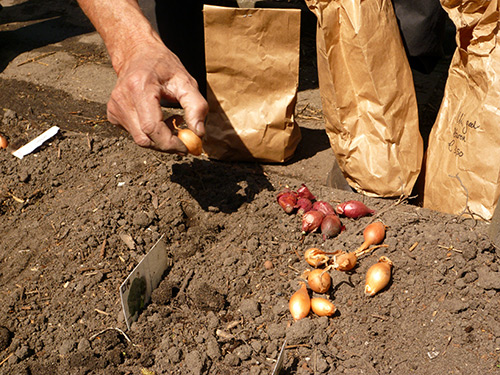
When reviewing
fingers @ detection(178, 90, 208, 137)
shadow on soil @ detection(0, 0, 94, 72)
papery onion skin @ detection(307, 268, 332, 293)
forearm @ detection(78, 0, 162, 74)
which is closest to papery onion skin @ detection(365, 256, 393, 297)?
papery onion skin @ detection(307, 268, 332, 293)

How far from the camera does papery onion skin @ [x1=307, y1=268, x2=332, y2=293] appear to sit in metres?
1.84

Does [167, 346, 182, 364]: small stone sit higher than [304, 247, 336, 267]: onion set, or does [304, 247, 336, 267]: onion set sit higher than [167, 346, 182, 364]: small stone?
[304, 247, 336, 267]: onion set

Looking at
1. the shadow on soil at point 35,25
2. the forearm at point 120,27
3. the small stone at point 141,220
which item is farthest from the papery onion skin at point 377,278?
the shadow on soil at point 35,25

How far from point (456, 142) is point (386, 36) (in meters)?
0.51

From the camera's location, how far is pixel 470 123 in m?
1.97

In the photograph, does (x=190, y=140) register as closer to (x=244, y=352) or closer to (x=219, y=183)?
(x=219, y=183)

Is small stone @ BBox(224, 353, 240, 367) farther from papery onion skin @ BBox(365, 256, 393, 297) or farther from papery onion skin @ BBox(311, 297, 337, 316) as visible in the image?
papery onion skin @ BBox(365, 256, 393, 297)

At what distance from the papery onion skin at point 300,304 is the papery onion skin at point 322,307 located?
0.07ft

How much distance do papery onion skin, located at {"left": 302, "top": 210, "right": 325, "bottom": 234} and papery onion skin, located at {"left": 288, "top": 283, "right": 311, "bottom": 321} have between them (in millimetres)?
374

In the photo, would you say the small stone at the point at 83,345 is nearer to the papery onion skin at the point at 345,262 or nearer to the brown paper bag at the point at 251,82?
the papery onion skin at the point at 345,262

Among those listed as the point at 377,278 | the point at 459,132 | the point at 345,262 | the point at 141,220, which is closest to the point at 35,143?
the point at 141,220

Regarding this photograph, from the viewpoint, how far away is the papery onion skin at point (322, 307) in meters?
1.78

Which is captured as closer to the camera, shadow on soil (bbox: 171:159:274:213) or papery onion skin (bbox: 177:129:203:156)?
papery onion skin (bbox: 177:129:203:156)

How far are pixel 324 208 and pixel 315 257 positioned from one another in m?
0.33
